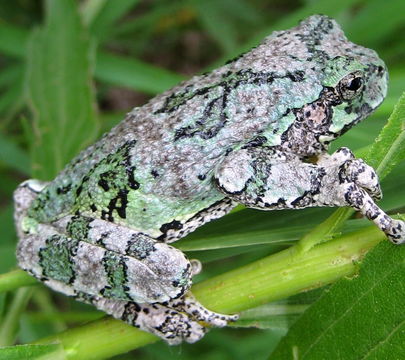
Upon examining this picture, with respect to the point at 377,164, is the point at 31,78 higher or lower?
higher

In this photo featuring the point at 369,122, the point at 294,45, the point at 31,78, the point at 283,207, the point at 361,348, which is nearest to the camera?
the point at 361,348

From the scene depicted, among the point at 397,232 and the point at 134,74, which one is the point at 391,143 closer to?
the point at 397,232

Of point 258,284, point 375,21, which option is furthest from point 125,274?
point 375,21

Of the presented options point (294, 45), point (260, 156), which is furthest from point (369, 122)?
Result: point (260, 156)

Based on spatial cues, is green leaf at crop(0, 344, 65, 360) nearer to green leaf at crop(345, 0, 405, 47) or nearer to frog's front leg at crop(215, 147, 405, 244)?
frog's front leg at crop(215, 147, 405, 244)

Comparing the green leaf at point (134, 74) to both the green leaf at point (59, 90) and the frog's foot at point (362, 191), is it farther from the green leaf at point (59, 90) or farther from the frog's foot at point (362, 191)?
the frog's foot at point (362, 191)

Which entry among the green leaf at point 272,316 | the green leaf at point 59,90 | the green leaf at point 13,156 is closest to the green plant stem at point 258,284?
the green leaf at point 272,316

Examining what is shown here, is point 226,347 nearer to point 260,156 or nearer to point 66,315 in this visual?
point 66,315
